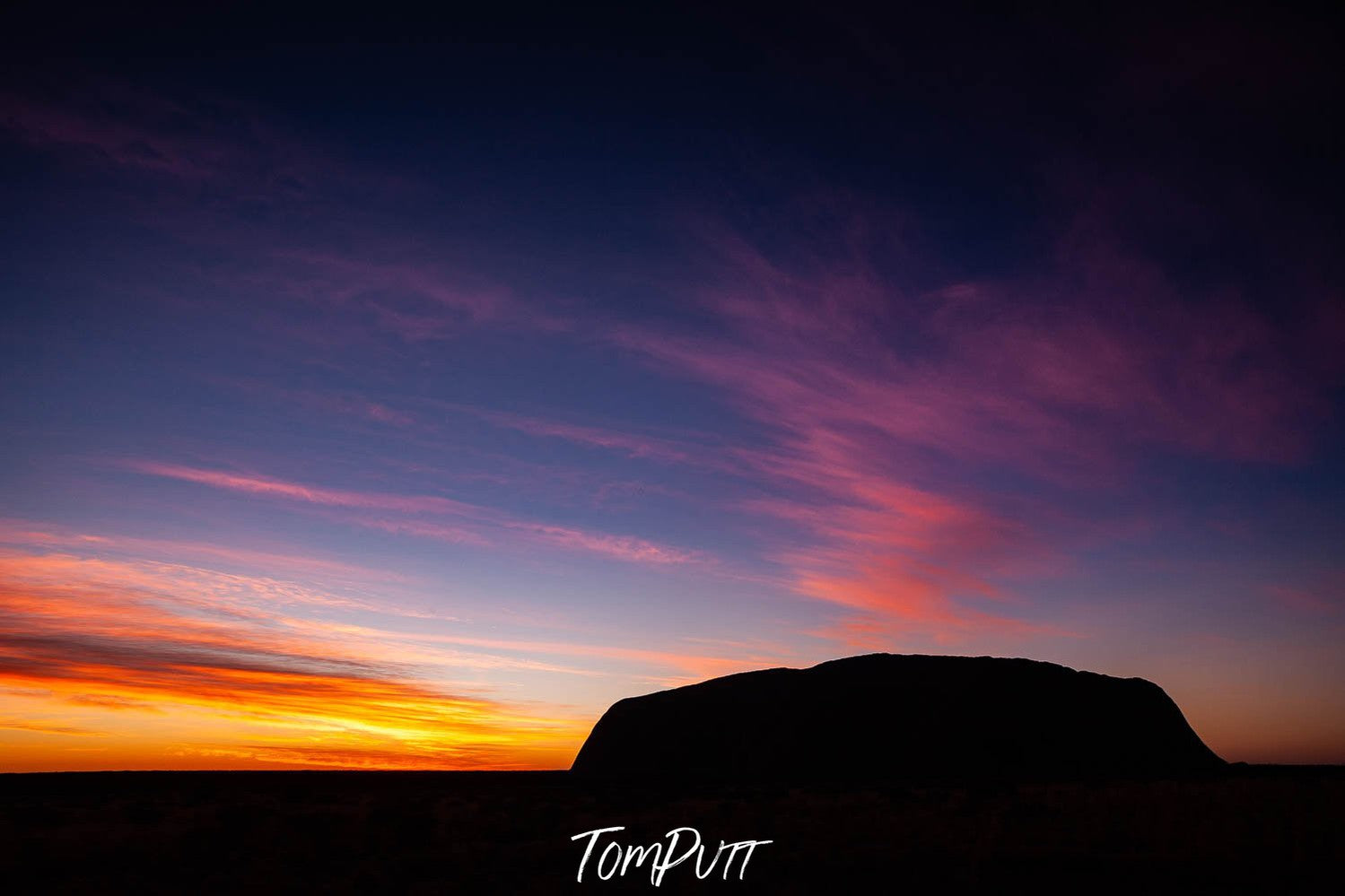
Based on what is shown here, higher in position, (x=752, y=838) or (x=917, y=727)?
(x=917, y=727)

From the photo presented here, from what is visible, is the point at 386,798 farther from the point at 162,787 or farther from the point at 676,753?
the point at 676,753

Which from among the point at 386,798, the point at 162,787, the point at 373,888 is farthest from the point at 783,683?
the point at 373,888

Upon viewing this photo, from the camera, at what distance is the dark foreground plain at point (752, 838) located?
18.7 meters

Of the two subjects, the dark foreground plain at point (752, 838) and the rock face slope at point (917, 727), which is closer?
the dark foreground plain at point (752, 838)

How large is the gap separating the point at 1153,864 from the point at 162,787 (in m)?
49.7

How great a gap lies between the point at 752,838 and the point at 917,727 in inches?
1409

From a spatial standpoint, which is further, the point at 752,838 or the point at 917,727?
the point at 917,727

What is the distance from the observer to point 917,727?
5603cm

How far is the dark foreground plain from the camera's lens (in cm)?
1873

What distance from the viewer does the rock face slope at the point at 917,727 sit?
54094 millimetres

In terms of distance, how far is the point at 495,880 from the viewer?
2034cm

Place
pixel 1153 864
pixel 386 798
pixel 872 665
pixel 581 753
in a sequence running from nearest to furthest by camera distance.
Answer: pixel 1153 864 < pixel 386 798 < pixel 872 665 < pixel 581 753

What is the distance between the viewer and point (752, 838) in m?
24.7

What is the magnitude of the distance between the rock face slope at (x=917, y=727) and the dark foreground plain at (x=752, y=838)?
61.5 feet
